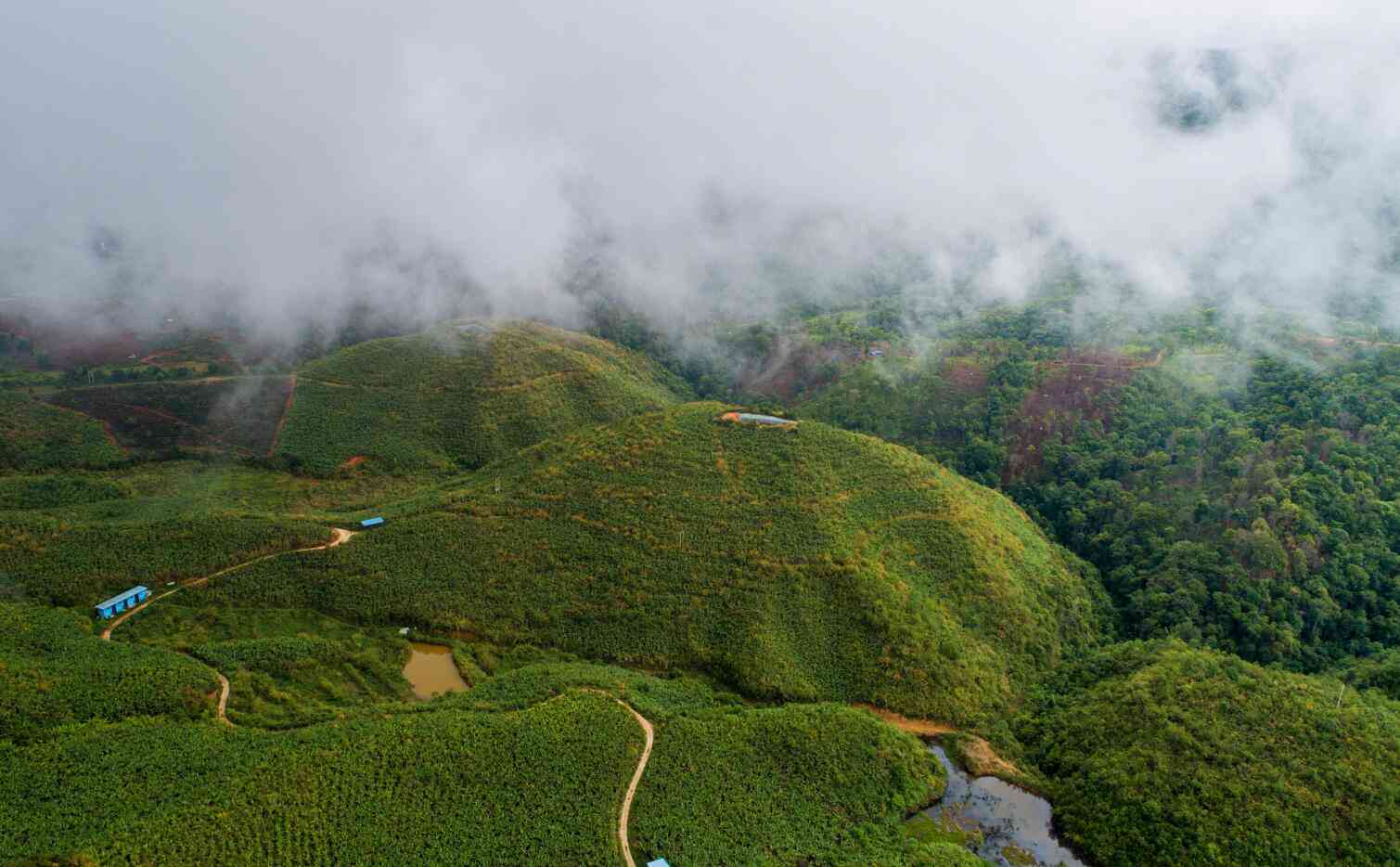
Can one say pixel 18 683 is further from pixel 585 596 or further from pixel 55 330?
Result: pixel 55 330

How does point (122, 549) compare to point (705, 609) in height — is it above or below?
below

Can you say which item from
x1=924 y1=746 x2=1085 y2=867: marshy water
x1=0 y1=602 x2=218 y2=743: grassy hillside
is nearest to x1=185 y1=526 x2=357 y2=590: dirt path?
x1=0 y1=602 x2=218 y2=743: grassy hillside

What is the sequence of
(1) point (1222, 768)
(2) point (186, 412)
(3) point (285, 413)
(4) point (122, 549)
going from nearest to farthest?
(1) point (1222, 768), (4) point (122, 549), (2) point (186, 412), (3) point (285, 413)

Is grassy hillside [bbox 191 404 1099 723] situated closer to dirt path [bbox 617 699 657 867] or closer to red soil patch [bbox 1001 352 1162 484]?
dirt path [bbox 617 699 657 867]

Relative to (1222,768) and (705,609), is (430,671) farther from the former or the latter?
(1222,768)

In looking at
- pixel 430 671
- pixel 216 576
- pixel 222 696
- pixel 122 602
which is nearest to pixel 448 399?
pixel 216 576

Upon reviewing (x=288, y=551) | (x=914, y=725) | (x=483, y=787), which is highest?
(x=483, y=787)

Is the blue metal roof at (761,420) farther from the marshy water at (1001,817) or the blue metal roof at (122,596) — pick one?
the blue metal roof at (122,596)

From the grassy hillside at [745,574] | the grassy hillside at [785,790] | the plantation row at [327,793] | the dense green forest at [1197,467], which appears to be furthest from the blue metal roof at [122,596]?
the dense green forest at [1197,467]
